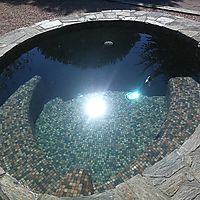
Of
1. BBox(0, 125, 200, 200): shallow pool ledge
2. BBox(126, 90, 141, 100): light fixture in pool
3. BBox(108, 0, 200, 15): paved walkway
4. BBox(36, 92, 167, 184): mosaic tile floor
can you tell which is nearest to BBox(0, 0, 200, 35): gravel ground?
BBox(108, 0, 200, 15): paved walkway

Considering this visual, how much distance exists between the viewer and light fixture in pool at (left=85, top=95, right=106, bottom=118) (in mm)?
6016

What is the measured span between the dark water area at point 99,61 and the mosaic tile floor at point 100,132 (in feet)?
1.12

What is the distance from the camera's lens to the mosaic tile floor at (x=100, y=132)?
502cm

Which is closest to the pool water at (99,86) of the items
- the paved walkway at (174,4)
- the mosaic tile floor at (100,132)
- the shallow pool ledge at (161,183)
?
the mosaic tile floor at (100,132)

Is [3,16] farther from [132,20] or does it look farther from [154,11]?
[154,11]

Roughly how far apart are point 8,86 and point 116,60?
2737mm

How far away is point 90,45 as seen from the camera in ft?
26.8

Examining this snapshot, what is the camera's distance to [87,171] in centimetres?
481

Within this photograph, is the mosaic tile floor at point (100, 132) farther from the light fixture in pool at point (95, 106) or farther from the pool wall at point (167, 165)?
the pool wall at point (167, 165)

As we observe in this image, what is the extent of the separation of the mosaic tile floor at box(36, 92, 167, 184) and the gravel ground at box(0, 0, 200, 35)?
359 cm

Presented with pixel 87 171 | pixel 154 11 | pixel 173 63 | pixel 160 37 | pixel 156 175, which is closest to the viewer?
pixel 156 175

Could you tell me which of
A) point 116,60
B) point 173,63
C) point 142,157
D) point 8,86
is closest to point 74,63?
point 116,60

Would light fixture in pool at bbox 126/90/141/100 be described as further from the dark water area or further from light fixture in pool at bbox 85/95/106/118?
light fixture in pool at bbox 85/95/106/118

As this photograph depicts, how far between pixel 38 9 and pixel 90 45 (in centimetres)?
254
